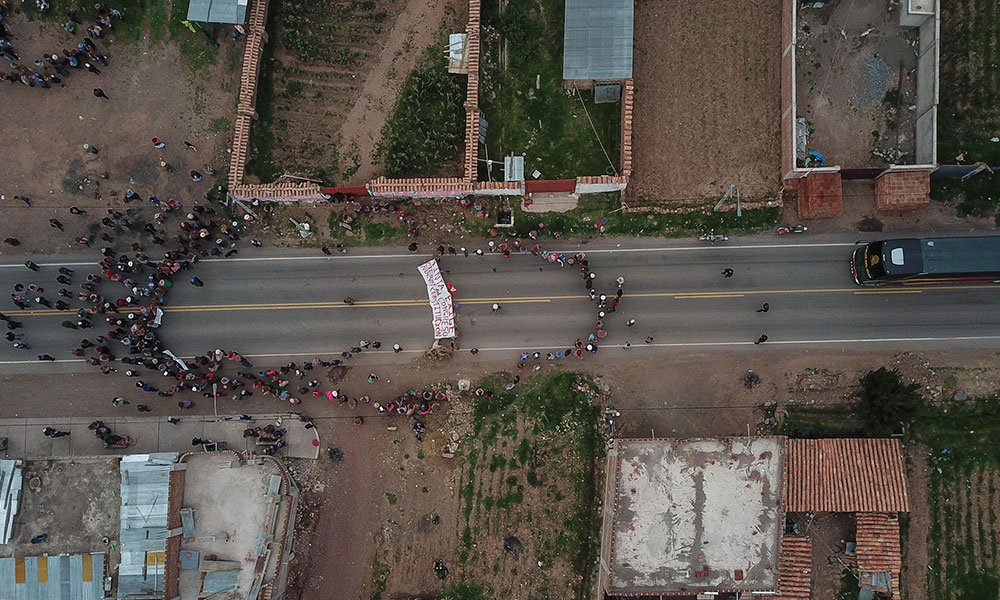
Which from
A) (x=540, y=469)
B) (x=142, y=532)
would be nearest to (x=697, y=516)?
(x=540, y=469)

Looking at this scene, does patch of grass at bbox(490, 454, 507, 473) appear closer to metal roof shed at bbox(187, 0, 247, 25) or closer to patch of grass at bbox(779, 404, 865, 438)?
patch of grass at bbox(779, 404, 865, 438)

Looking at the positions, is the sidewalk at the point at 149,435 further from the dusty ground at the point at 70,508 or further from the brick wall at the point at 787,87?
the brick wall at the point at 787,87

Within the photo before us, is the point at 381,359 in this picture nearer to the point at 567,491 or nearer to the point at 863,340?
the point at 567,491

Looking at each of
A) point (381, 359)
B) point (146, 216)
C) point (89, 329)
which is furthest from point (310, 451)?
point (146, 216)

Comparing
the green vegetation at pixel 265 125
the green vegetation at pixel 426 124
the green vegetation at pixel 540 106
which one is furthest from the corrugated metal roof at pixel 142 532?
the green vegetation at pixel 540 106

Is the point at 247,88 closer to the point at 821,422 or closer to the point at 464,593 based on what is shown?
the point at 464,593

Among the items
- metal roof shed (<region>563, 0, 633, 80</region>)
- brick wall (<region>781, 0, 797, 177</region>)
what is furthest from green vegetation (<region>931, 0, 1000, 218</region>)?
metal roof shed (<region>563, 0, 633, 80</region>)
